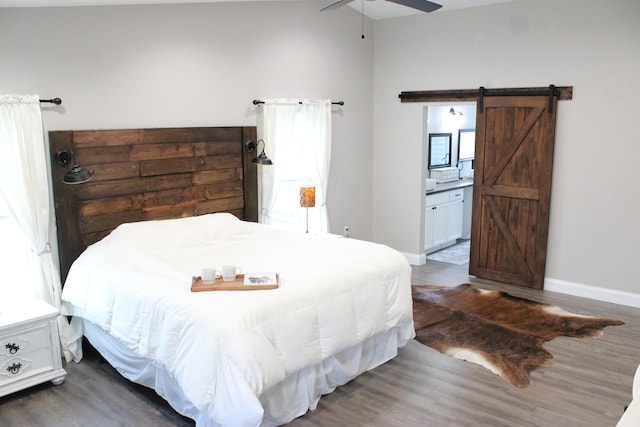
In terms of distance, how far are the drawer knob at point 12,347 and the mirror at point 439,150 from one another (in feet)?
17.2

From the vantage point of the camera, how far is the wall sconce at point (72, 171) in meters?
3.71

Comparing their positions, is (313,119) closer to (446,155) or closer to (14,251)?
(446,155)

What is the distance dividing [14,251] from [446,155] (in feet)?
17.8

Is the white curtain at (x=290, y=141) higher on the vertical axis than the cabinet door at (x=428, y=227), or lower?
higher

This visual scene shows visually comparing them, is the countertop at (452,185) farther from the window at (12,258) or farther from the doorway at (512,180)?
the window at (12,258)

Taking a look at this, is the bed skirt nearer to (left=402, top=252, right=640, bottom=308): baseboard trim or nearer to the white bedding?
the white bedding

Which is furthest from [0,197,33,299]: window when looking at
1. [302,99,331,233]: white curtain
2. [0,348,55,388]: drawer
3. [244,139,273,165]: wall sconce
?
[302,99,331,233]: white curtain

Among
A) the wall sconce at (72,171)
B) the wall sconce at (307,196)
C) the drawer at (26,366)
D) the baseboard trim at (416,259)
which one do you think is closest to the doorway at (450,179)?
the baseboard trim at (416,259)

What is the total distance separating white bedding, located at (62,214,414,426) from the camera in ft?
8.97

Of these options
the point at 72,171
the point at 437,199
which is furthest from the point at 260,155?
the point at 437,199

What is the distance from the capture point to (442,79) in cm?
595

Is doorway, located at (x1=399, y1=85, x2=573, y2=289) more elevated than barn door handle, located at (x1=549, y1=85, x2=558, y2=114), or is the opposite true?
barn door handle, located at (x1=549, y1=85, x2=558, y2=114)

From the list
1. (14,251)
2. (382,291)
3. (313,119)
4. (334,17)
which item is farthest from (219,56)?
(382,291)

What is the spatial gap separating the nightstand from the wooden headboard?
0.60 meters
